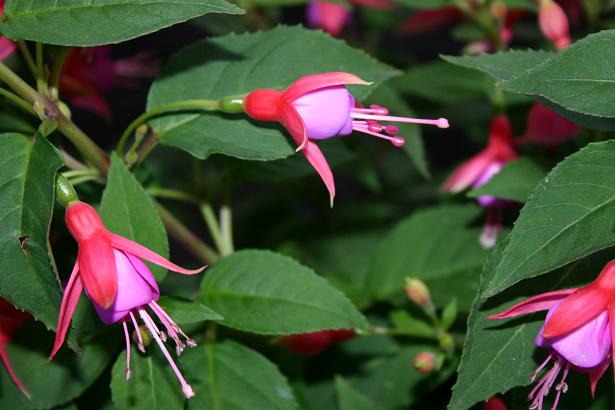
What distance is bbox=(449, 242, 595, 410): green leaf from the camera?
60 cm

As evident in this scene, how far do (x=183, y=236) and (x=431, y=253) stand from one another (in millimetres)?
348

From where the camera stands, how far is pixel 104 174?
756 mm

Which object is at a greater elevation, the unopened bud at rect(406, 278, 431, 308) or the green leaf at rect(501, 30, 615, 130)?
the green leaf at rect(501, 30, 615, 130)

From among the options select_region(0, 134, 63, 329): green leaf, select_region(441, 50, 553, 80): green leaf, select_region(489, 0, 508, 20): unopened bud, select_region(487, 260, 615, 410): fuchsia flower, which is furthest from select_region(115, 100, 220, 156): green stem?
select_region(489, 0, 508, 20): unopened bud

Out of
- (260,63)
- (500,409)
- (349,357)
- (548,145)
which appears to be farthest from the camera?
(349,357)

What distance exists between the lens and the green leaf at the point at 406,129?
1.00 m

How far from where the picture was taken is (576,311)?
0.56 m

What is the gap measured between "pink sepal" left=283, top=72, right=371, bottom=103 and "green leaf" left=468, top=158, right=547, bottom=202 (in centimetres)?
25

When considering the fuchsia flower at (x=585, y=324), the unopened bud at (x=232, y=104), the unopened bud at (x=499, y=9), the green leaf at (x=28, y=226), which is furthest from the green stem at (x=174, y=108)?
the unopened bud at (x=499, y=9)

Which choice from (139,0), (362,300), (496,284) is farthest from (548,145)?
A: (139,0)

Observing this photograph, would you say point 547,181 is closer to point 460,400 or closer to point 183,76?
point 460,400

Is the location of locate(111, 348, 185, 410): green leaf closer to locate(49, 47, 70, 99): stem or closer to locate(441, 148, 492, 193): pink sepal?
locate(49, 47, 70, 99): stem

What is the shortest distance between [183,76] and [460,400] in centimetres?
42

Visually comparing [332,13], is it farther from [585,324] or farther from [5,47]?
[585,324]
